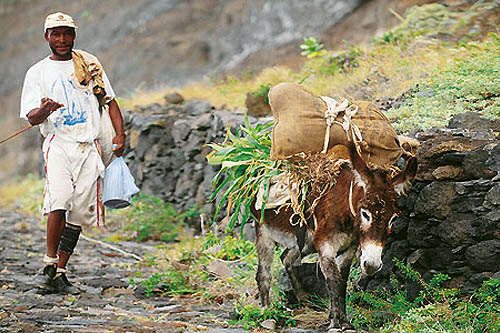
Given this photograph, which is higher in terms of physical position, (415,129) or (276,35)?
(415,129)

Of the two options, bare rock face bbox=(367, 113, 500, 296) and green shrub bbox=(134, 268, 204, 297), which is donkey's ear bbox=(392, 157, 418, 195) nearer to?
bare rock face bbox=(367, 113, 500, 296)

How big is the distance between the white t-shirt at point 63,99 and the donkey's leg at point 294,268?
6.40 feet

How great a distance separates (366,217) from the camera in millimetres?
3609

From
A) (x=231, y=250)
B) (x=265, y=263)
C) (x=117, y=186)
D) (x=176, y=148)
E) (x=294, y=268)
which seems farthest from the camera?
(x=176, y=148)

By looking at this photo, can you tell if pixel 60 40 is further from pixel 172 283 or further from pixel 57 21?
pixel 172 283

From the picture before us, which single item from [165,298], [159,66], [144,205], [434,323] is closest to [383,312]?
[434,323]

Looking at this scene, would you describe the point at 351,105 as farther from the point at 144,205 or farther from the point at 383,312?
the point at 144,205

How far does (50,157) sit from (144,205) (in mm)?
4648

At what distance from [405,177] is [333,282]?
30.9 inches

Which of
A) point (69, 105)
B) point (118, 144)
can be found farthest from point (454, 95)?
point (69, 105)

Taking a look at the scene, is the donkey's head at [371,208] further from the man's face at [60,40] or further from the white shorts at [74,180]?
the man's face at [60,40]

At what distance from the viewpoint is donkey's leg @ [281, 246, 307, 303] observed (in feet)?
15.0

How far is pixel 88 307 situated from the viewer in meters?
4.64

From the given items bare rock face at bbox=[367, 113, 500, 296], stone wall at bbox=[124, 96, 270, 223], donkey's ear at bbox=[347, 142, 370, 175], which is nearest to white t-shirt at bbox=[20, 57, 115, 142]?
donkey's ear at bbox=[347, 142, 370, 175]
